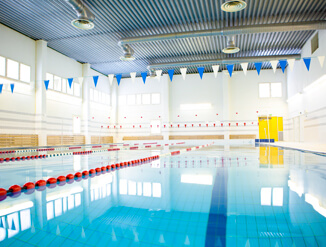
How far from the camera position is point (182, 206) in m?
2.08

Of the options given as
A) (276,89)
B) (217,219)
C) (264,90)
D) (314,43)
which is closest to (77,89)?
(264,90)

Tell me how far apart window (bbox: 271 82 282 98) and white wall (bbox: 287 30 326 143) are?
0.96m

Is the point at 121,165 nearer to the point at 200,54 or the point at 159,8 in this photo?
the point at 159,8

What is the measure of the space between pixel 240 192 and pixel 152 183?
3.52 feet

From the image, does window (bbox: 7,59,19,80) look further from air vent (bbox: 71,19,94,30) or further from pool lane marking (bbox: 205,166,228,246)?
pool lane marking (bbox: 205,166,228,246)

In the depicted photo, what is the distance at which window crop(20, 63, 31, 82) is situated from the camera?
1209cm

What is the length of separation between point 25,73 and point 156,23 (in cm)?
680

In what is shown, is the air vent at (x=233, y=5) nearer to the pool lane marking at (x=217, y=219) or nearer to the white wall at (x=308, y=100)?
the white wall at (x=308, y=100)

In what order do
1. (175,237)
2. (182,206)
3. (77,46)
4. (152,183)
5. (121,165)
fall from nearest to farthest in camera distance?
(175,237), (182,206), (152,183), (121,165), (77,46)

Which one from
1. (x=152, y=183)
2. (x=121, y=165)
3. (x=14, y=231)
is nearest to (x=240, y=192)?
(x=152, y=183)

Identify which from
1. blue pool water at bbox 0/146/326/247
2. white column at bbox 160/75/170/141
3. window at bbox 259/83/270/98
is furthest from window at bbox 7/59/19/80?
window at bbox 259/83/270/98

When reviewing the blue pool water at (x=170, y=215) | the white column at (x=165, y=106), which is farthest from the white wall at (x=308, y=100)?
the blue pool water at (x=170, y=215)

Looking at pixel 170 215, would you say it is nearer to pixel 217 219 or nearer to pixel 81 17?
pixel 217 219

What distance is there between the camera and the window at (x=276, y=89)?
61.1 feet
